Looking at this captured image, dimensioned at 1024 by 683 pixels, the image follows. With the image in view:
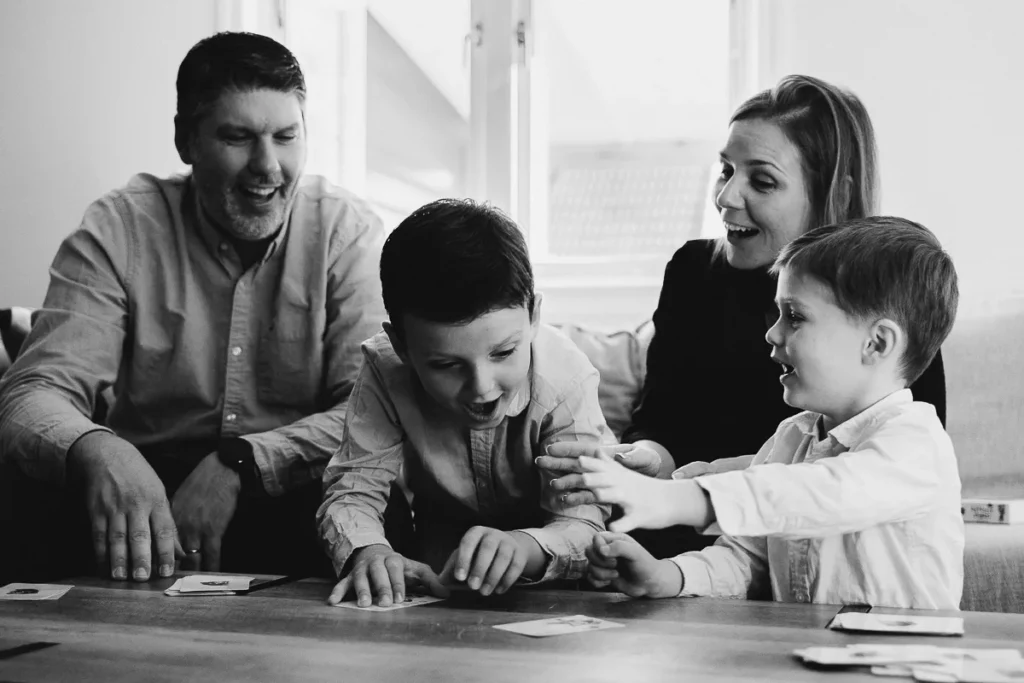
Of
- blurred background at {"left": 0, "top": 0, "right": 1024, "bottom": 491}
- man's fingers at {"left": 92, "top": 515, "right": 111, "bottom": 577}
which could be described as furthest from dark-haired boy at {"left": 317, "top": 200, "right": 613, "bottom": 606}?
blurred background at {"left": 0, "top": 0, "right": 1024, "bottom": 491}

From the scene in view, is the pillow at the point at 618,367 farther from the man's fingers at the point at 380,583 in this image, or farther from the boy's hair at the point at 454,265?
the man's fingers at the point at 380,583

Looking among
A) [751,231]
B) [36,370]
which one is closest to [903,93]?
[751,231]

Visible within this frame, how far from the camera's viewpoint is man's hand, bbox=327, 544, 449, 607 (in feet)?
4.82

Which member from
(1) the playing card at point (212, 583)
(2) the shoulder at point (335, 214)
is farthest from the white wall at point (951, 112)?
(1) the playing card at point (212, 583)

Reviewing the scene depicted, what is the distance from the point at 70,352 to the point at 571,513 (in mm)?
1134

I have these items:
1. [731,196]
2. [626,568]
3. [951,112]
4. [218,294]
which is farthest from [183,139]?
[951,112]

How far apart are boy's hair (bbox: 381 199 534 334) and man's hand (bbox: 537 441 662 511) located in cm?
25

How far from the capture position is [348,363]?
231 cm

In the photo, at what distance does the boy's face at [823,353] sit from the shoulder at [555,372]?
398mm

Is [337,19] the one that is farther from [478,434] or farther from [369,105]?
[478,434]

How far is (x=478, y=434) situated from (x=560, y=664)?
29.1 inches

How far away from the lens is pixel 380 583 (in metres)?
1.48

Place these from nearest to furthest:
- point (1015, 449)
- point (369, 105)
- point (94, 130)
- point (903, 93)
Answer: point (1015, 449), point (903, 93), point (94, 130), point (369, 105)

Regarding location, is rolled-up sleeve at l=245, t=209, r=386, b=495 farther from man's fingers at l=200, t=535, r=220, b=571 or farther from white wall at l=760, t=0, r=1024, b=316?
white wall at l=760, t=0, r=1024, b=316
